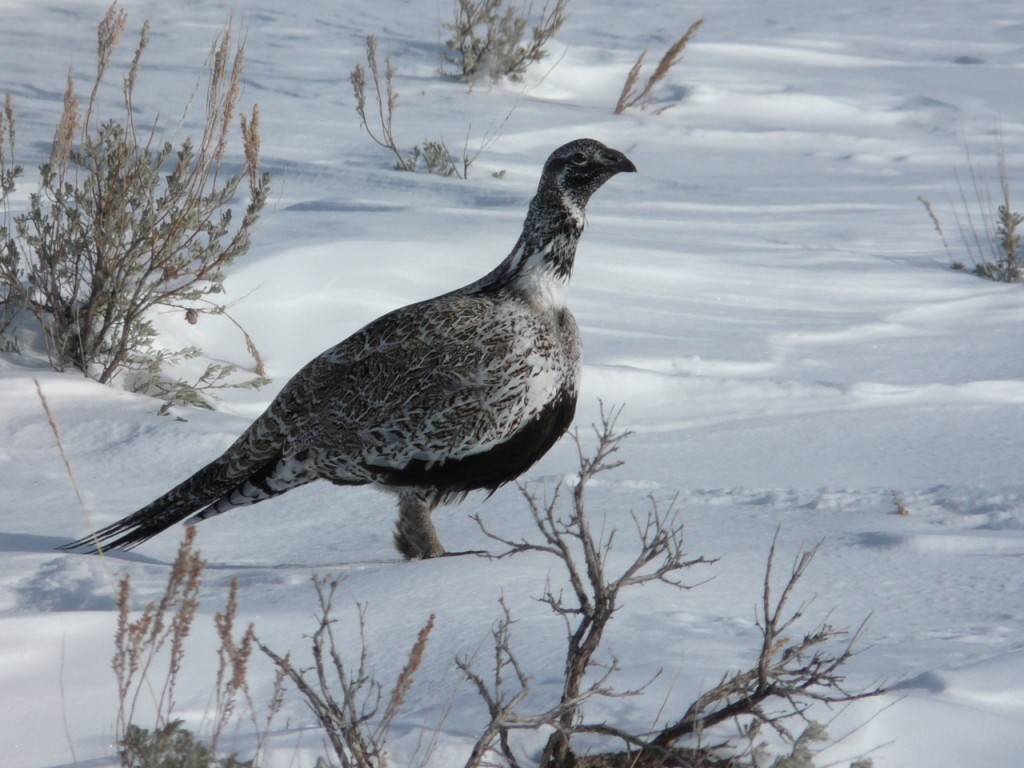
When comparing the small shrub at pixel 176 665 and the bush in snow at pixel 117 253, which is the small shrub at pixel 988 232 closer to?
the bush in snow at pixel 117 253

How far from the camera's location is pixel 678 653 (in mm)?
2439

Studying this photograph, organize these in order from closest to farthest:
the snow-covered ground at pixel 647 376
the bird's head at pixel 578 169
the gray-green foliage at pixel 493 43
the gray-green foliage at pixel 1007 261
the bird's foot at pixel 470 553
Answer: the snow-covered ground at pixel 647 376 → the bird's foot at pixel 470 553 → the bird's head at pixel 578 169 → the gray-green foliage at pixel 1007 261 → the gray-green foliage at pixel 493 43

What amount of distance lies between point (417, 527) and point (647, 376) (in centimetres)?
189

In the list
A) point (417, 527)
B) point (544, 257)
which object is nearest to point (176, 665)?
point (417, 527)

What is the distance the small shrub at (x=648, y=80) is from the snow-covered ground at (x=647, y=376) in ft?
0.68

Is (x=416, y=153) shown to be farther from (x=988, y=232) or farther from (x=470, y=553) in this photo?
(x=470, y=553)

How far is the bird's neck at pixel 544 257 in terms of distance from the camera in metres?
3.46

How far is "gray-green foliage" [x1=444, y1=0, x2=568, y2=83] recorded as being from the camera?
9.97 m

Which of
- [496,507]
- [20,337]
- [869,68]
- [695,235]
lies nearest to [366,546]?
[496,507]

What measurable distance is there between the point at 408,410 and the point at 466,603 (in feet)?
2.11

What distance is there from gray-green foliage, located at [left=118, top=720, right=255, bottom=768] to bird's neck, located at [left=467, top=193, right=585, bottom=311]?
1826mm

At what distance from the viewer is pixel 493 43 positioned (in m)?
10.1

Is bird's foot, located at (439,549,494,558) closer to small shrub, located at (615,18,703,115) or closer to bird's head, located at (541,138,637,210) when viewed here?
bird's head, located at (541,138,637,210)

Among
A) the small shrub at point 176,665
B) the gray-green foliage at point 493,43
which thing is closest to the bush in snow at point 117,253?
the small shrub at point 176,665
